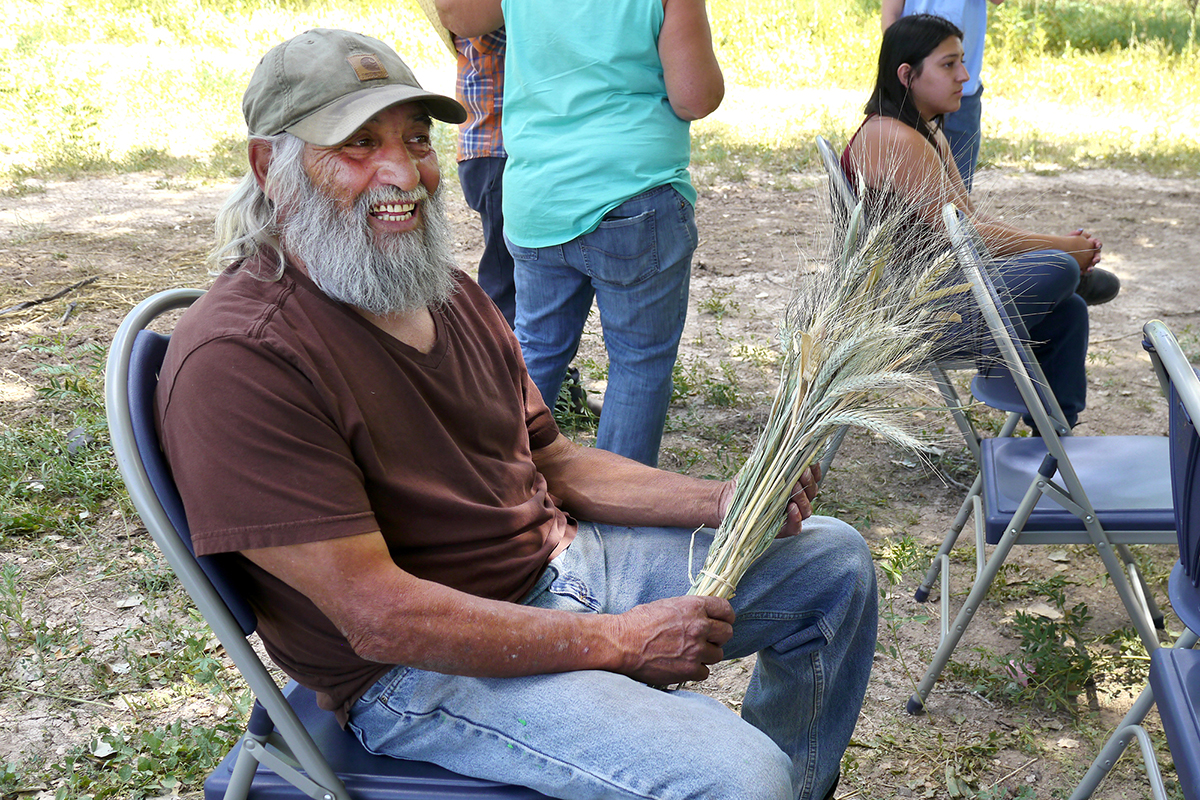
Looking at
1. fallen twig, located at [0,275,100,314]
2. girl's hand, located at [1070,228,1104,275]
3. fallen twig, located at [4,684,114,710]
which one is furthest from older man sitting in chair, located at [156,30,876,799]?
fallen twig, located at [0,275,100,314]

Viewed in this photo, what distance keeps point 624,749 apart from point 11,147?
29.6ft

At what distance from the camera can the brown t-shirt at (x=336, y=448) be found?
1388mm

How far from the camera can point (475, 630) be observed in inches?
59.4

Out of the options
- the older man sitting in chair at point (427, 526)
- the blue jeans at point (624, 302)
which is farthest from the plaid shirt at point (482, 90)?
the older man sitting in chair at point (427, 526)

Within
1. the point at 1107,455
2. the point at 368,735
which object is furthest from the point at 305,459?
the point at 1107,455

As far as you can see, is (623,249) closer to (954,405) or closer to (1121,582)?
(954,405)

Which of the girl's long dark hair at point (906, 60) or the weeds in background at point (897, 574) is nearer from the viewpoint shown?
the weeds in background at point (897, 574)

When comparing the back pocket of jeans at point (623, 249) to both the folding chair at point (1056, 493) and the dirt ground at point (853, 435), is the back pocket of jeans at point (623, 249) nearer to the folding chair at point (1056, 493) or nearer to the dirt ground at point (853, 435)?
the dirt ground at point (853, 435)

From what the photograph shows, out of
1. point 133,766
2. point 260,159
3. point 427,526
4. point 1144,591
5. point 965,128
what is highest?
point 260,159

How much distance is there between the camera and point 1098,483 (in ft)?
7.64

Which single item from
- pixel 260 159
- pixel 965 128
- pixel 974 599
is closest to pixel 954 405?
pixel 974 599

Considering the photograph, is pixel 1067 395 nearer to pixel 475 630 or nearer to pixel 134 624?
pixel 475 630

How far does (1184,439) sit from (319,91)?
1560 millimetres

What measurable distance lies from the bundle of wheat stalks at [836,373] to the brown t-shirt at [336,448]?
385mm
